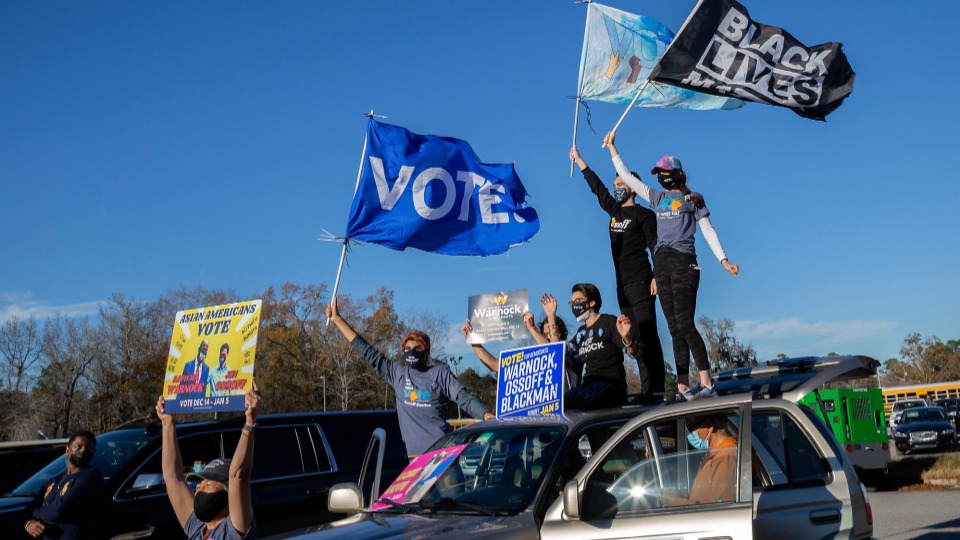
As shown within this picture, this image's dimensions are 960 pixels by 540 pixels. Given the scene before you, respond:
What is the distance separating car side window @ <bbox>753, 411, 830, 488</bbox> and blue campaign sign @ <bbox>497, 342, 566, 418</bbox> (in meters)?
1.17

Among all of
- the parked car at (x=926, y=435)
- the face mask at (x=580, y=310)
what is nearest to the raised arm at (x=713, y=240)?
the face mask at (x=580, y=310)

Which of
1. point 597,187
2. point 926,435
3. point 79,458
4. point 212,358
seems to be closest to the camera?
point 212,358

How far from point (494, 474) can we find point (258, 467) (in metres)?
4.02

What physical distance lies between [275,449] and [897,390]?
200 ft

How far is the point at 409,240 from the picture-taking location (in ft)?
33.8

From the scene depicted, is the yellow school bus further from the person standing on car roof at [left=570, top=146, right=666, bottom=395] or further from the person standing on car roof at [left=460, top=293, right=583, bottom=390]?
the person standing on car roof at [left=460, top=293, right=583, bottom=390]

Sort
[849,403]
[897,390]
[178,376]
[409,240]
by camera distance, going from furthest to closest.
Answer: [897,390] → [849,403] → [409,240] → [178,376]

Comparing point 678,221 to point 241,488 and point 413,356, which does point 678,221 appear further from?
point 241,488

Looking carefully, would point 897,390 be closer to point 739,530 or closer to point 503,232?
point 503,232

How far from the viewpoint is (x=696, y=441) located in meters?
5.52

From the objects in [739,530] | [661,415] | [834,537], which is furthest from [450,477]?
[834,537]

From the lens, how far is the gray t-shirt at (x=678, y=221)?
26.6ft

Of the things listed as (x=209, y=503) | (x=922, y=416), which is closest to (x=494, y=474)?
(x=209, y=503)

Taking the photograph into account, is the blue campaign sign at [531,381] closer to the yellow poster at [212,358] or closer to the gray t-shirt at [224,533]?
the yellow poster at [212,358]
